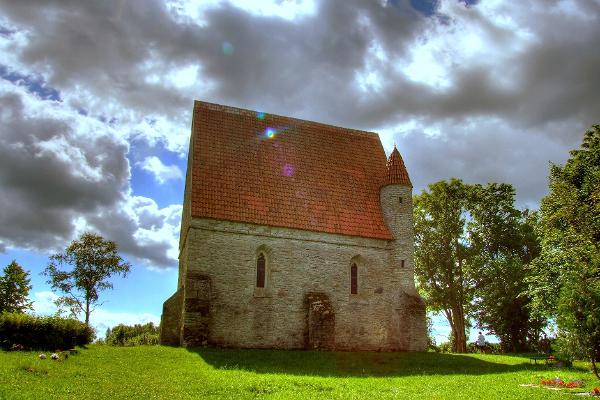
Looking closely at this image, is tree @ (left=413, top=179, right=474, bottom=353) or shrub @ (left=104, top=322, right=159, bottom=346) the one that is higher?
tree @ (left=413, top=179, right=474, bottom=353)

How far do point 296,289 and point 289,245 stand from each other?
2272mm

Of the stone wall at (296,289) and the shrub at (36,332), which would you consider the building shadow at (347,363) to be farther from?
the shrub at (36,332)

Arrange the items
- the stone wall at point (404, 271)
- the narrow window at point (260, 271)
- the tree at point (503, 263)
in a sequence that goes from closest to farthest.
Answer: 1. the narrow window at point (260, 271)
2. the stone wall at point (404, 271)
3. the tree at point (503, 263)

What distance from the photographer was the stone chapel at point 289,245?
23.6 metres

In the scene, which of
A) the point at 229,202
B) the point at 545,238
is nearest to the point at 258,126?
the point at 229,202

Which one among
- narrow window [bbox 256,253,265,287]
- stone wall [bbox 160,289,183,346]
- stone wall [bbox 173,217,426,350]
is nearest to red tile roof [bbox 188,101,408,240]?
stone wall [bbox 173,217,426,350]

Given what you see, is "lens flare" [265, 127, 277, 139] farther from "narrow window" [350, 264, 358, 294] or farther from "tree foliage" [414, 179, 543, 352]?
"tree foliage" [414, 179, 543, 352]

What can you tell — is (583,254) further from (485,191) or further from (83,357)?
(83,357)

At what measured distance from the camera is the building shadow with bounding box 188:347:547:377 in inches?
707

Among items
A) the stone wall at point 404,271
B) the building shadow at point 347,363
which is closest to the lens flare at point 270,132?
the stone wall at point 404,271

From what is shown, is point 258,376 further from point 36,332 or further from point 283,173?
point 283,173

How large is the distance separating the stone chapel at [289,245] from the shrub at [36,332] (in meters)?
4.34

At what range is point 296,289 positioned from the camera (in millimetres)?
24906

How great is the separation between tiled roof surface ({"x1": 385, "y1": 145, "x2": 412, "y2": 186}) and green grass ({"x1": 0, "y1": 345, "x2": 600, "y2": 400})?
1029 centimetres
